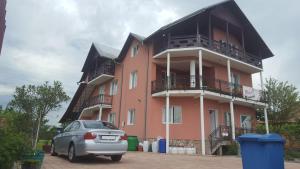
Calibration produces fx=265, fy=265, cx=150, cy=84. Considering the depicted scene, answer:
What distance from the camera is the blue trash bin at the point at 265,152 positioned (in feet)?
18.6

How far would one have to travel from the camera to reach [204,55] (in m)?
20.0

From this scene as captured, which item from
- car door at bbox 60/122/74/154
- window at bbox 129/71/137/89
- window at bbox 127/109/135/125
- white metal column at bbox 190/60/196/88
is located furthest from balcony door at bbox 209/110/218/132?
car door at bbox 60/122/74/154

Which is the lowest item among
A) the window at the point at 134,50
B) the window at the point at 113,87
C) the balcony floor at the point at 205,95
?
the balcony floor at the point at 205,95

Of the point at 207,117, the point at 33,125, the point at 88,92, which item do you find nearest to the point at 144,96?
the point at 207,117

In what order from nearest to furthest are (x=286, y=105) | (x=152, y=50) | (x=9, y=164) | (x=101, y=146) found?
(x=9, y=164), (x=101, y=146), (x=152, y=50), (x=286, y=105)

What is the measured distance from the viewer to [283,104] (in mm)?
26703

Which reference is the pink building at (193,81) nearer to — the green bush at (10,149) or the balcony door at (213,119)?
the balcony door at (213,119)

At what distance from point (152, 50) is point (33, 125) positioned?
11.0 m

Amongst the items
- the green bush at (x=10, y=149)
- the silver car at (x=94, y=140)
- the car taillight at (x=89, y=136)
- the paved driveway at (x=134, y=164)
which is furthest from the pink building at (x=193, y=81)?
the green bush at (x=10, y=149)

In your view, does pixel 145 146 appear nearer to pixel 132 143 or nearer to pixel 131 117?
pixel 132 143

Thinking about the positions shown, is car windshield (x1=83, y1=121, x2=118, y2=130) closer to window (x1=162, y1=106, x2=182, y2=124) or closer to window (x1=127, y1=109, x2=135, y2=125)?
window (x1=162, y1=106, x2=182, y2=124)

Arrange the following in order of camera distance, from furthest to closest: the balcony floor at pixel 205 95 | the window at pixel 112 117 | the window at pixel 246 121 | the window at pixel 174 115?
the window at pixel 112 117, the window at pixel 246 121, the window at pixel 174 115, the balcony floor at pixel 205 95

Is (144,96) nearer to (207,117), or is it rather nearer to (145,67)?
(145,67)

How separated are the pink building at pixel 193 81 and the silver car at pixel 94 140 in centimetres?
861
